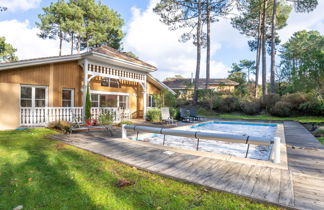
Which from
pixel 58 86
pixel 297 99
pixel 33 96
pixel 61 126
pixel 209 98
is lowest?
pixel 61 126

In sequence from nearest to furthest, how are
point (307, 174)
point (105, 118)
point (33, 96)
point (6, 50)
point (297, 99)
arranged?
point (307, 174) → point (33, 96) → point (105, 118) → point (297, 99) → point (6, 50)

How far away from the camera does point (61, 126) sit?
25.0 ft

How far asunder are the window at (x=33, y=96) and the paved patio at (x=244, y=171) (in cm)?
561

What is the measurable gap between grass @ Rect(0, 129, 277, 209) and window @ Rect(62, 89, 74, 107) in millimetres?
6055

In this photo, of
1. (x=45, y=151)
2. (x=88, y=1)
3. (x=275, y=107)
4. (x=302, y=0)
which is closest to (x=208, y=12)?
(x=302, y=0)

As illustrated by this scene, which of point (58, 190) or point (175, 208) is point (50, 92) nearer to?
point (58, 190)

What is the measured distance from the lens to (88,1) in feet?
70.6

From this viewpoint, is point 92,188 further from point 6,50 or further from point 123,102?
point 6,50

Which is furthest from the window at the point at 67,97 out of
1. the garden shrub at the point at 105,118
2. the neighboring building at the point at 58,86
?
the garden shrub at the point at 105,118

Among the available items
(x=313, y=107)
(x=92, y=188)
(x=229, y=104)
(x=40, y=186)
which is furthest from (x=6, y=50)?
(x=313, y=107)

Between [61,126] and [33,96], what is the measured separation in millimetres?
2384

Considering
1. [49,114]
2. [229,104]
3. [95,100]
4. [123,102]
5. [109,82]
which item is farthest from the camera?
[229,104]

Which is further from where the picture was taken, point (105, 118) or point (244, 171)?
point (105, 118)

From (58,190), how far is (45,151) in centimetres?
238
